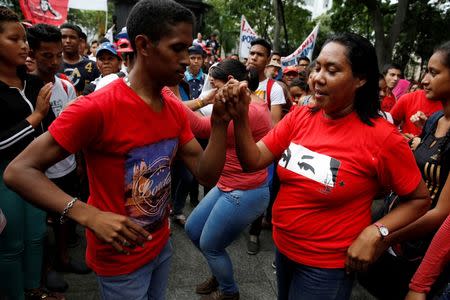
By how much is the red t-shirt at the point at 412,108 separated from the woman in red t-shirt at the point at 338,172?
2.48 meters

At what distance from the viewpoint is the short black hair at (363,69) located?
178 centimetres

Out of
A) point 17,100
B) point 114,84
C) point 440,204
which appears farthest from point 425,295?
point 17,100

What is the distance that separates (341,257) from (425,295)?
1.26ft

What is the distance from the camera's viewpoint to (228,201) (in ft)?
8.71

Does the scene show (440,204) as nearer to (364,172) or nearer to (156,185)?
(364,172)

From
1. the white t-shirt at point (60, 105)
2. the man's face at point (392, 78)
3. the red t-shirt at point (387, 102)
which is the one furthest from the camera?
the man's face at point (392, 78)

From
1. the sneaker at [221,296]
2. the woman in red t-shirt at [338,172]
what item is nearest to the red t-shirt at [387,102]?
the sneaker at [221,296]

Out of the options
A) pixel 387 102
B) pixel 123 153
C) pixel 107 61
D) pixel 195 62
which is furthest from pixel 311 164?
pixel 387 102

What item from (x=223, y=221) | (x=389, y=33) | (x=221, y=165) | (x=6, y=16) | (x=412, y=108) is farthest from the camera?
(x=389, y=33)

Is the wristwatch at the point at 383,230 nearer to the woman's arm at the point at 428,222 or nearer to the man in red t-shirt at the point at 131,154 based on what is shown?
the woman's arm at the point at 428,222

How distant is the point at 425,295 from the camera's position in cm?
160

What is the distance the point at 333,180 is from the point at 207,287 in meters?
1.85

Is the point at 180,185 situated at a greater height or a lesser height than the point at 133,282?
lesser

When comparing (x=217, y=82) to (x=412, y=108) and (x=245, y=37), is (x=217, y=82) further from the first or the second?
(x=245, y=37)
